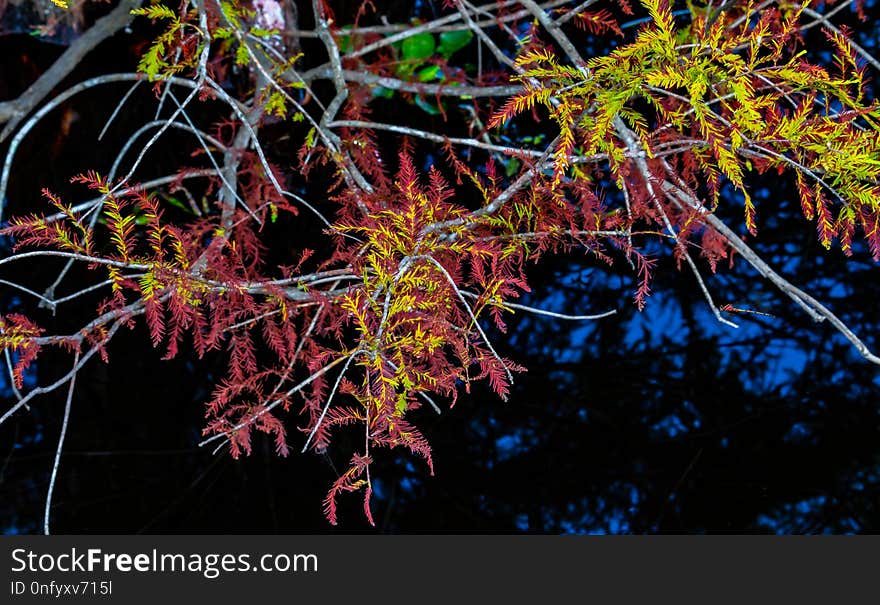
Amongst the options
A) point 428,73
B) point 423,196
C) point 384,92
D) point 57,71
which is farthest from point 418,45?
point 423,196

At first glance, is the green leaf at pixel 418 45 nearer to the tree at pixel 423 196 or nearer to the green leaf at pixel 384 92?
the tree at pixel 423 196

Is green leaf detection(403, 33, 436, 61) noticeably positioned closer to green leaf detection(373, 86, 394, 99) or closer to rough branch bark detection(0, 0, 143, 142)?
green leaf detection(373, 86, 394, 99)

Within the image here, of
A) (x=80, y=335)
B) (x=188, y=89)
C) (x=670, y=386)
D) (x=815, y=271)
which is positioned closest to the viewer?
(x=80, y=335)

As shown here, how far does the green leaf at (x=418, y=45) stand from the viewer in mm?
1821

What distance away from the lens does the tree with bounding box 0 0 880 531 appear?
89 centimetres

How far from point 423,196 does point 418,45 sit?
928 millimetres

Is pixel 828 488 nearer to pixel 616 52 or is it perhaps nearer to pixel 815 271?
pixel 815 271

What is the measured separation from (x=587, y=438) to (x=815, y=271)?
641 mm

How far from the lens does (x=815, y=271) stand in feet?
5.66

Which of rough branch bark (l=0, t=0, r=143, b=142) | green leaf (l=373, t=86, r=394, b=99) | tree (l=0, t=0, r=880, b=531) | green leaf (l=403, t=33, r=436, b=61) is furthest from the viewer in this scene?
green leaf (l=373, t=86, r=394, b=99)

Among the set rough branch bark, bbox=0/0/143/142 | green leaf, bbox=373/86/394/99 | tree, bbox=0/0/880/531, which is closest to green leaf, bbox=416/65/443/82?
tree, bbox=0/0/880/531

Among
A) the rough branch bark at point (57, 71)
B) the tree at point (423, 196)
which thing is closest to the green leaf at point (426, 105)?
the tree at point (423, 196)

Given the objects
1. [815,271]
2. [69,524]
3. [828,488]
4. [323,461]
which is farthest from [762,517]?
[69,524]

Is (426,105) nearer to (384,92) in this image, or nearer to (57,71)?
(384,92)
